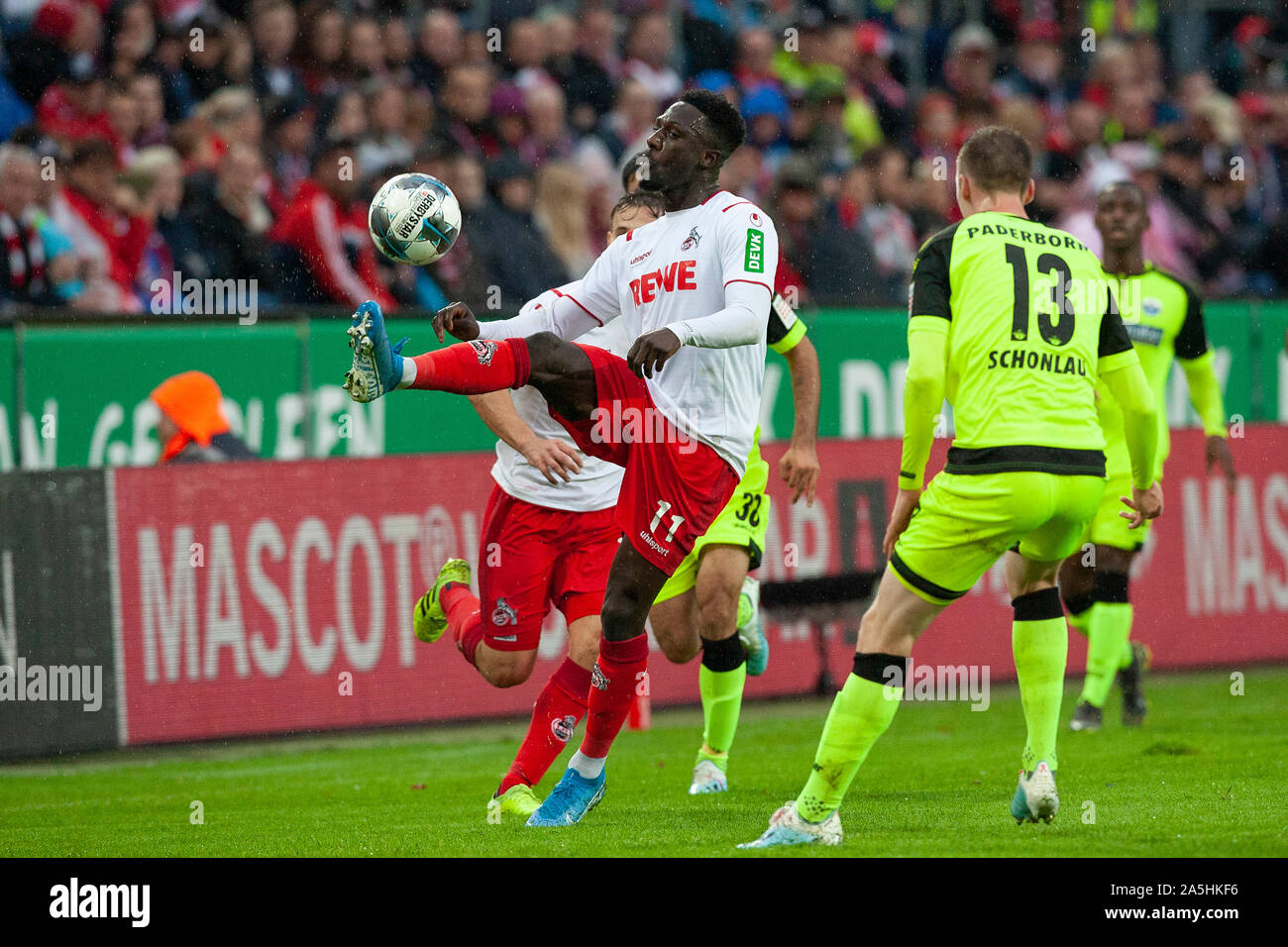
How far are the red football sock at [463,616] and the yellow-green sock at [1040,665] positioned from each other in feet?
8.25

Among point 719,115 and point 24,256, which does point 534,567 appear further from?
point 24,256

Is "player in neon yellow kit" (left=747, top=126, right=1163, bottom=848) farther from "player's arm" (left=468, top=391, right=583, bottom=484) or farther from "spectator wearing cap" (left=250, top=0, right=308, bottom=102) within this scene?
"spectator wearing cap" (left=250, top=0, right=308, bottom=102)

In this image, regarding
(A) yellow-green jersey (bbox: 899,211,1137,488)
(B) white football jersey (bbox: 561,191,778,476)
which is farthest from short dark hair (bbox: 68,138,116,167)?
(A) yellow-green jersey (bbox: 899,211,1137,488)

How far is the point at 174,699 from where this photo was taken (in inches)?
384

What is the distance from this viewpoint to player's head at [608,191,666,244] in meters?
7.50

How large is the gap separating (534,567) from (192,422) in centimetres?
351

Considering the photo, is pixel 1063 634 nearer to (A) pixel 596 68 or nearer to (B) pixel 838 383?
(B) pixel 838 383

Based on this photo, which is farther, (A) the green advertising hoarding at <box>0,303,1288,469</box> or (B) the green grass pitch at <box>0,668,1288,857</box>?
(A) the green advertising hoarding at <box>0,303,1288,469</box>

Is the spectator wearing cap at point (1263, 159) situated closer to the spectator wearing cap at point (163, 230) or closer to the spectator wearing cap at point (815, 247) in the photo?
the spectator wearing cap at point (815, 247)

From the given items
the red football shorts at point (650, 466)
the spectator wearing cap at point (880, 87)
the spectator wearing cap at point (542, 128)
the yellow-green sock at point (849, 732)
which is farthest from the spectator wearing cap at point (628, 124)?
the yellow-green sock at point (849, 732)

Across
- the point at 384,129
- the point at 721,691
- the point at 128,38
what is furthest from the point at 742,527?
the point at 128,38

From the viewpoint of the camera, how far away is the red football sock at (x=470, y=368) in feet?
19.8

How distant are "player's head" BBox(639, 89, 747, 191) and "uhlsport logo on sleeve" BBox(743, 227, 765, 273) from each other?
0.47 meters

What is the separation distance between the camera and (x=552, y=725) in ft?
23.1
